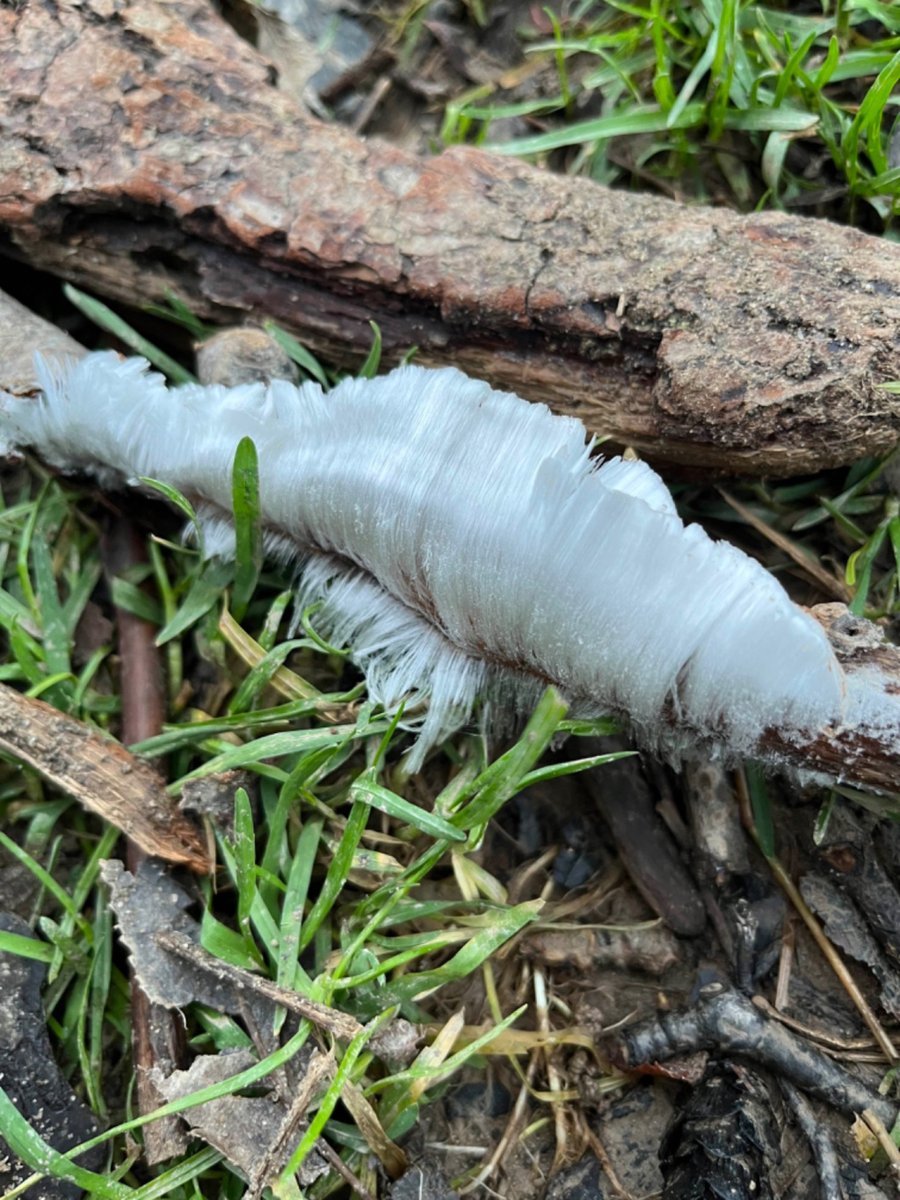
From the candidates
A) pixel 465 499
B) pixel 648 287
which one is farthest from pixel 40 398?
pixel 648 287

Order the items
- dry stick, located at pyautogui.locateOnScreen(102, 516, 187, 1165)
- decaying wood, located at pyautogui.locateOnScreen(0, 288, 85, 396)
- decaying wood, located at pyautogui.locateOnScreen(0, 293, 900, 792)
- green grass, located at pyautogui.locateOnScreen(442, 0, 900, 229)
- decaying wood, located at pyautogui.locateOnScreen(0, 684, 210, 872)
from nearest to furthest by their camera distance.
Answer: decaying wood, located at pyautogui.locateOnScreen(0, 293, 900, 792) < dry stick, located at pyautogui.locateOnScreen(102, 516, 187, 1165) < decaying wood, located at pyautogui.locateOnScreen(0, 684, 210, 872) < decaying wood, located at pyautogui.locateOnScreen(0, 288, 85, 396) < green grass, located at pyautogui.locateOnScreen(442, 0, 900, 229)

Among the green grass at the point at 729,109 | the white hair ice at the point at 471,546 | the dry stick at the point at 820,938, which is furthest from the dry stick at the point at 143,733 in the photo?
the green grass at the point at 729,109

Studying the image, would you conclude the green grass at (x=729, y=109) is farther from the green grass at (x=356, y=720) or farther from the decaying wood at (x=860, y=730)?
the decaying wood at (x=860, y=730)

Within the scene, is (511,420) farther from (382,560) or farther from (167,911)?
(167,911)

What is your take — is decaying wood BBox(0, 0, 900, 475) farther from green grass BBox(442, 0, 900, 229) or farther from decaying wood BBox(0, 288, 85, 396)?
green grass BBox(442, 0, 900, 229)

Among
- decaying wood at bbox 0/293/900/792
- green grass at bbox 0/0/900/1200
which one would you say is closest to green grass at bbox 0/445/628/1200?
green grass at bbox 0/0/900/1200

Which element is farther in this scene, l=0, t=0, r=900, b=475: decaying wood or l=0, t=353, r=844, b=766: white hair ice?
l=0, t=0, r=900, b=475: decaying wood
